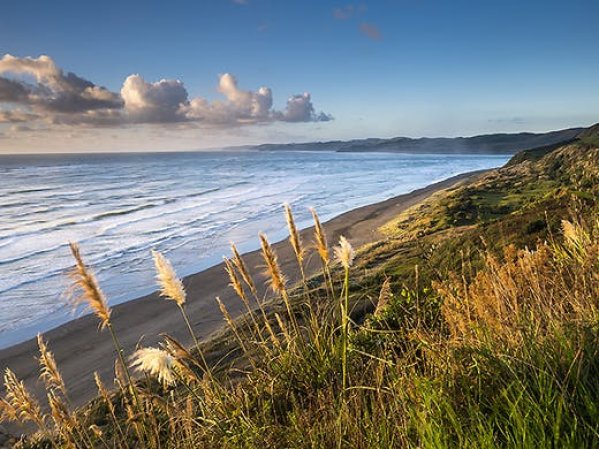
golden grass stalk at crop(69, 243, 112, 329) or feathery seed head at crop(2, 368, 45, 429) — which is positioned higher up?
golden grass stalk at crop(69, 243, 112, 329)

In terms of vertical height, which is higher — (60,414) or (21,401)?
(21,401)

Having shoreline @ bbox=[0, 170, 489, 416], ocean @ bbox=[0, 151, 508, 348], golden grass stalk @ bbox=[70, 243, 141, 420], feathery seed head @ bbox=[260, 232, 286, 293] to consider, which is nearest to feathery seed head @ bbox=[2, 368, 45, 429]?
golden grass stalk @ bbox=[70, 243, 141, 420]

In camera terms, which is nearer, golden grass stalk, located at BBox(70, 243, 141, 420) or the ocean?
golden grass stalk, located at BBox(70, 243, 141, 420)

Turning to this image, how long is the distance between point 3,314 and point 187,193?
118 ft

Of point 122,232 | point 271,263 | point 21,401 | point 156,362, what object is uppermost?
point 271,263

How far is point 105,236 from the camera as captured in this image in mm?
28297

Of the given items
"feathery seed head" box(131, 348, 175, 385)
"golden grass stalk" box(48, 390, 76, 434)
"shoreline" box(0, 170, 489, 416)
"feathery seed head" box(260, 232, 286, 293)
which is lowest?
"shoreline" box(0, 170, 489, 416)

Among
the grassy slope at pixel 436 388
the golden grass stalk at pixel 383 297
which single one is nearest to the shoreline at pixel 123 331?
the grassy slope at pixel 436 388

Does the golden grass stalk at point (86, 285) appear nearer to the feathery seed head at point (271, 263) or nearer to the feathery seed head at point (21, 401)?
the feathery seed head at point (21, 401)

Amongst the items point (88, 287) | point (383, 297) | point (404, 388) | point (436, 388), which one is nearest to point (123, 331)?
point (383, 297)

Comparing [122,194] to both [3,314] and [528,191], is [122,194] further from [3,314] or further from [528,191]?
[528,191]

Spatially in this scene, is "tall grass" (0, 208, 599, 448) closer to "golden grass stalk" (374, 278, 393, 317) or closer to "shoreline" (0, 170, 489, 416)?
"golden grass stalk" (374, 278, 393, 317)

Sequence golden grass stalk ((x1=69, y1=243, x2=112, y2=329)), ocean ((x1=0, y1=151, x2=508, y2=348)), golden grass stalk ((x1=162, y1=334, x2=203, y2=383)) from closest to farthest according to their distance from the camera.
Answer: golden grass stalk ((x1=69, y1=243, x2=112, y2=329)) < golden grass stalk ((x1=162, y1=334, x2=203, y2=383)) < ocean ((x1=0, y1=151, x2=508, y2=348))

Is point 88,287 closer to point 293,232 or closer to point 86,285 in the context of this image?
point 86,285
